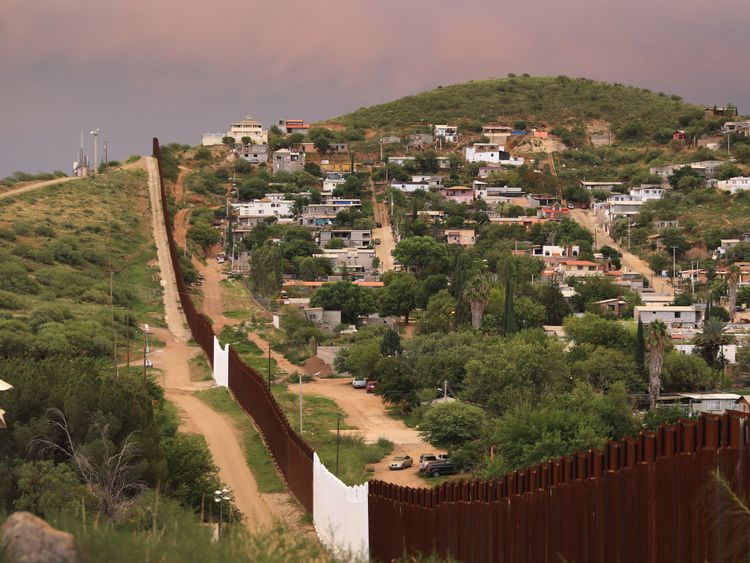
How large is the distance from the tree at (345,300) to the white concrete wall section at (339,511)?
42.3 m

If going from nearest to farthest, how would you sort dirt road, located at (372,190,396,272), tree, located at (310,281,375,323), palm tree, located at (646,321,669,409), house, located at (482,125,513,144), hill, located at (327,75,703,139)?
1. palm tree, located at (646,321,669,409)
2. tree, located at (310,281,375,323)
3. dirt road, located at (372,190,396,272)
4. house, located at (482,125,513,144)
5. hill, located at (327,75,703,139)

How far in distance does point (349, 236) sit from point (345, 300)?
946 inches

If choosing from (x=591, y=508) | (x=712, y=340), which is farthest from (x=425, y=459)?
(x=591, y=508)

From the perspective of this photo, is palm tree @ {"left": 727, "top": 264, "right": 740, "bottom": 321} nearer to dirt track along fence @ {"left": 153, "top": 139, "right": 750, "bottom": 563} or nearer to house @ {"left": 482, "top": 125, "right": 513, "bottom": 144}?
dirt track along fence @ {"left": 153, "top": 139, "right": 750, "bottom": 563}

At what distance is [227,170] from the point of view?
11756cm

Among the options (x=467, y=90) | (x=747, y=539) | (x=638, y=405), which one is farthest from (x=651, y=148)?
(x=747, y=539)

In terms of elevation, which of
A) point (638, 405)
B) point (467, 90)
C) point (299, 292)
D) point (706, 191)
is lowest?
point (638, 405)

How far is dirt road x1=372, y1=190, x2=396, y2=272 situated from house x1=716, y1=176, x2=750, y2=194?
86.8ft

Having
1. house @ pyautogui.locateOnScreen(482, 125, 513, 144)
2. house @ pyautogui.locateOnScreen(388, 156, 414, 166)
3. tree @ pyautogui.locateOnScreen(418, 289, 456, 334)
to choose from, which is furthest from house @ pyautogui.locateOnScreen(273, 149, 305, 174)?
tree @ pyautogui.locateOnScreen(418, 289, 456, 334)

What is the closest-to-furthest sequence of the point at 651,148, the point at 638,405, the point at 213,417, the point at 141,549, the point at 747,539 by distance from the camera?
the point at 141,549
the point at 747,539
the point at 213,417
the point at 638,405
the point at 651,148

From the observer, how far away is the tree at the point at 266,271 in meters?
72.8

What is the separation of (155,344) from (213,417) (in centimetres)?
1539

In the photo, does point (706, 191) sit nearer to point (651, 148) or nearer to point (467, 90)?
point (651, 148)

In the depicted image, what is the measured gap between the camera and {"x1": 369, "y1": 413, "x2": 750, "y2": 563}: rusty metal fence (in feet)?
41.0
